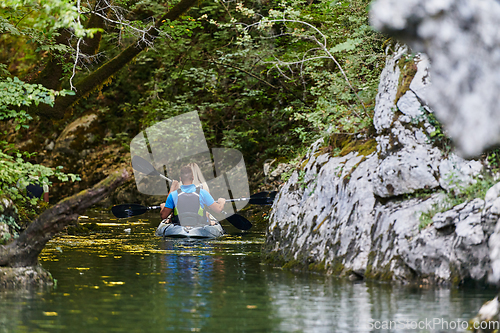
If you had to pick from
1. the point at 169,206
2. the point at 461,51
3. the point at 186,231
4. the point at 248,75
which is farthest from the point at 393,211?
the point at 248,75

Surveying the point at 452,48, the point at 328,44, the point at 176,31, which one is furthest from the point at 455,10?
the point at 176,31

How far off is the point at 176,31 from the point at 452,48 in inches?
364

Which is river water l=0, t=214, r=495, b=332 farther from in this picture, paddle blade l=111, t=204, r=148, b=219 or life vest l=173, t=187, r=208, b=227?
paddle blade l=111, t=204, r=148, b=219

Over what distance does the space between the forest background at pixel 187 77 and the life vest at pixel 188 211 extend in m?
2.57

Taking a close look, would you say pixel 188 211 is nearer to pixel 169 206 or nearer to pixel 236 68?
pixel 169 206

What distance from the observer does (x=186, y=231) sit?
10.6 m

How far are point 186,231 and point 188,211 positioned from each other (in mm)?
737

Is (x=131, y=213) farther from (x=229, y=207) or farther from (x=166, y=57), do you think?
(x=166, y=57)

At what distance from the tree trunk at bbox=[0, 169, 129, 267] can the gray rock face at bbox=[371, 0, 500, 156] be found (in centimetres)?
320

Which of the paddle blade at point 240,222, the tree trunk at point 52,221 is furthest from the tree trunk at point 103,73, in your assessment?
the tree trunk at point 52,221

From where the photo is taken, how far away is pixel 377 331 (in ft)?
12.7

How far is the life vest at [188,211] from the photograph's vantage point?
11.1 meters

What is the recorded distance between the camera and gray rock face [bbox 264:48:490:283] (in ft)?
17.1

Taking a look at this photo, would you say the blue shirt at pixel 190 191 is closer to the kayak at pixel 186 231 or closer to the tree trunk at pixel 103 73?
the kayak at pixel 186 231
